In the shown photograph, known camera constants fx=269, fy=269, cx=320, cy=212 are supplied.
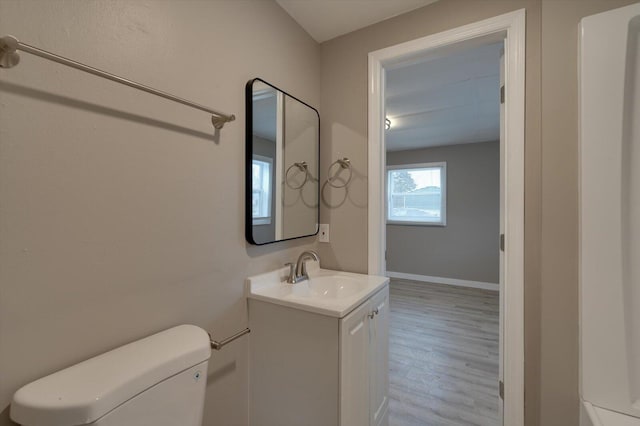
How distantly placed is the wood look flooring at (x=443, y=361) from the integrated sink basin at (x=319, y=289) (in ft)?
3.14

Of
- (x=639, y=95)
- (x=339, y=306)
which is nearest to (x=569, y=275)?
(x=639, y=95)

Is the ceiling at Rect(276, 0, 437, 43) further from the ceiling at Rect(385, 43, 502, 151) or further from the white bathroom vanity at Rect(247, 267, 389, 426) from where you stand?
the white bathroom vanity at Rect(247, 267, 389, 426)

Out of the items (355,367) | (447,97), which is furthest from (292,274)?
(447,97)

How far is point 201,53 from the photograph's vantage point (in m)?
1.15

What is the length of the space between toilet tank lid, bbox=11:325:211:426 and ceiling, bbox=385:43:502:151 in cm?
195

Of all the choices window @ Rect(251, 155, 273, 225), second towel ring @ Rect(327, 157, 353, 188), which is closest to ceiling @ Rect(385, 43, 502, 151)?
second towel ring @ Rect(327, 157, 353, 188)

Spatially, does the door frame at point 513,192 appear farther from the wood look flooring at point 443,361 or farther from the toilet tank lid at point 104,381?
the toilet tank lid at point 104,381

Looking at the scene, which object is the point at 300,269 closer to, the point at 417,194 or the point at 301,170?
the point at 301,170

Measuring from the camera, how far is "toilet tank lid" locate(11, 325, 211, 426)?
619 mm

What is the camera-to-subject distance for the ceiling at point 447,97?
2.07 meters

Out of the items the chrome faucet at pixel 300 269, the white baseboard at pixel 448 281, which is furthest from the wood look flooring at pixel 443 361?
the chrome faucet at pixel 300 269

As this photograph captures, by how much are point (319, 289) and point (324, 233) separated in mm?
421

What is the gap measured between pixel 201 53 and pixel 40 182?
0.77 metres

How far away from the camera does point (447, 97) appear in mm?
2705
